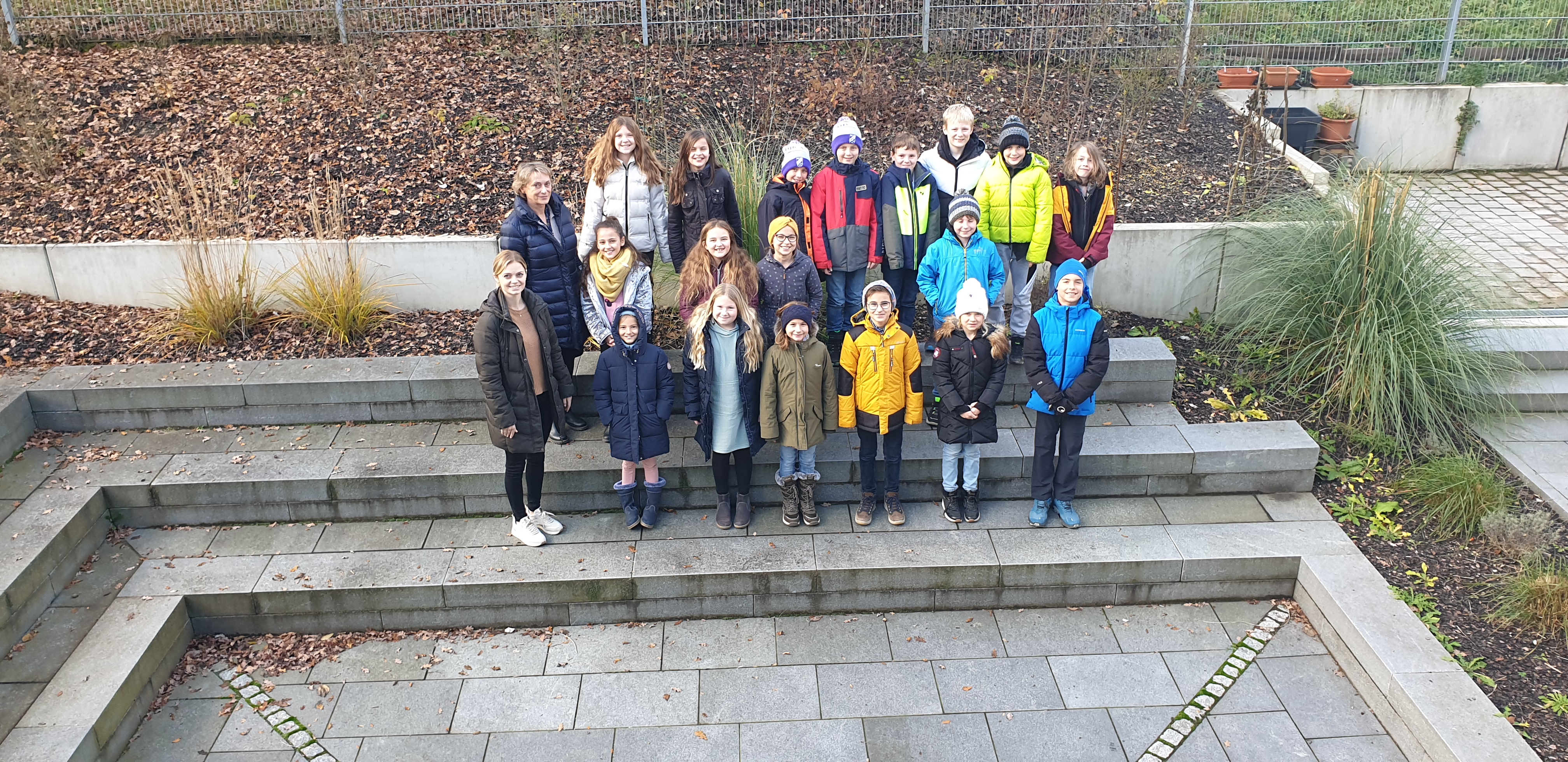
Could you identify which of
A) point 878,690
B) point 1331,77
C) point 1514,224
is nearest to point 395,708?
point 878,690

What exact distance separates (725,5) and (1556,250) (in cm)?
815

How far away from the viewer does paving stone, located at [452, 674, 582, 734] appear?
502 cm

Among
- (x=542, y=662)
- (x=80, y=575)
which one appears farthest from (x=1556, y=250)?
(x=80, y=575)

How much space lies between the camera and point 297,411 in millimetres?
6953

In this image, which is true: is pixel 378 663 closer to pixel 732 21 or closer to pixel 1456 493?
pixel 1456 493

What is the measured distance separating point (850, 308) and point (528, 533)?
8.17ft

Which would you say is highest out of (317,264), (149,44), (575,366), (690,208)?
(149,44)

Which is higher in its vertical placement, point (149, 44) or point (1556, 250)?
point (149, 44)

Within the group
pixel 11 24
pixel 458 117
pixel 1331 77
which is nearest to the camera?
pixel 458 117

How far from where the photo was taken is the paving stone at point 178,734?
4.86m

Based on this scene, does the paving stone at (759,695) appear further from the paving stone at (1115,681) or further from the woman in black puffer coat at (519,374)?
the woman in black puffer coat at (519,374)

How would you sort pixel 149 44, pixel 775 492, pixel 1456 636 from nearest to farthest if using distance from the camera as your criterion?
pixel 1456 636, pixel 775 492, pixel 149 44

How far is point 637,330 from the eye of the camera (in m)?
5.51

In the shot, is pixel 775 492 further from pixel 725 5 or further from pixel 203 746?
pixel 725 5
